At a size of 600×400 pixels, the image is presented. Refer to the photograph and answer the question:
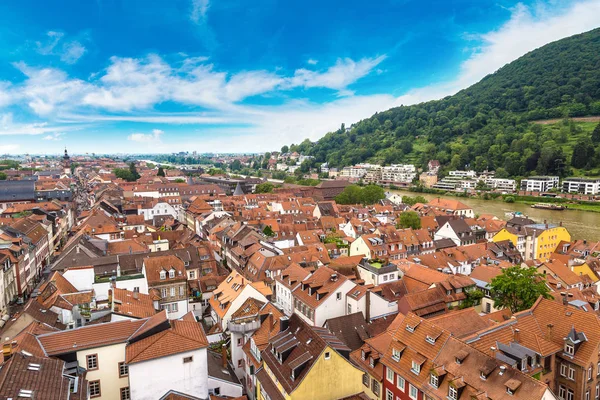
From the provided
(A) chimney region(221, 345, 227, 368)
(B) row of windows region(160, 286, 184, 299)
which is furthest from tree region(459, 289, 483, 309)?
(B) row of windows region(160, 286, 184, 299)

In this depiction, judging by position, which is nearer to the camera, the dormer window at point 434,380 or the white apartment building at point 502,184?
the dormer window at point 434,380

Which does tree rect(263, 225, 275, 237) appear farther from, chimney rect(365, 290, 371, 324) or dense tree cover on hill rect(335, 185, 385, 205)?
dense tree cover on hill rect(335, 185, 385, 205)

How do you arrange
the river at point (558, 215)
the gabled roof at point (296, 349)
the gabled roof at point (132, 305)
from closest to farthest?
1. the gabled roof at point (296, 349)
2. the gabled roof at point (132, 305)
3. the river at point (558, 215)

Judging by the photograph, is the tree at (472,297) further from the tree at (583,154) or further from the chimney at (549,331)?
the tree at (583,154)

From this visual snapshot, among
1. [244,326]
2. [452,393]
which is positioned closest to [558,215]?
[452,393]

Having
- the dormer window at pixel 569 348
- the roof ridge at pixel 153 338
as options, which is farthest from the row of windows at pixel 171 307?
→ the dormer window at pixel 569 348

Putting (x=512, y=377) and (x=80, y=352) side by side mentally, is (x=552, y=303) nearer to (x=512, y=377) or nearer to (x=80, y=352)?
(x=512, y=377)
